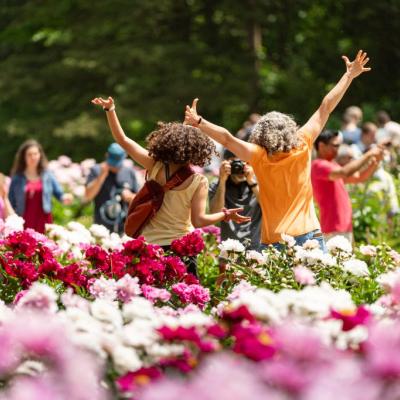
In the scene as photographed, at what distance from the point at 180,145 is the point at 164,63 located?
17.3m

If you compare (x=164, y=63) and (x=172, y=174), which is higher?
(x=172, y=174)

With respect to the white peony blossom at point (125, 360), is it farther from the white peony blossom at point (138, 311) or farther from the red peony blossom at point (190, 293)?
the red peony blossom at point (190, 293)

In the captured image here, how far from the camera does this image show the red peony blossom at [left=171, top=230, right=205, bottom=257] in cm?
565

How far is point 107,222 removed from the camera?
10.2 metres

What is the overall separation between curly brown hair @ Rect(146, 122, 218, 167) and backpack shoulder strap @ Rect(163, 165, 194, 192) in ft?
0.19

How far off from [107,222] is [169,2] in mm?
14844

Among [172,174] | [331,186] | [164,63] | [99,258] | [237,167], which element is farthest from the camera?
[164,63]

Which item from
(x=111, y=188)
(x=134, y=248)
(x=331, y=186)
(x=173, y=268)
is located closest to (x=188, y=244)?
(x=173, y=268)

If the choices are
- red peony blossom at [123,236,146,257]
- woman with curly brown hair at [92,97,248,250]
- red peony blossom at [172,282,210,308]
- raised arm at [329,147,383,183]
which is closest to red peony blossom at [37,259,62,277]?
red peony blossom at [123,236,146,257]

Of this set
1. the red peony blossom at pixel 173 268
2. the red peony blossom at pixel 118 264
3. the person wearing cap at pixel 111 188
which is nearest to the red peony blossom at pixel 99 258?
the red peony blossom at pixel 118 264

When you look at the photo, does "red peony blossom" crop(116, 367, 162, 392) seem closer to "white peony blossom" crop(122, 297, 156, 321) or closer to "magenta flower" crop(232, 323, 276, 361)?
"magenta flower" crop(232, 323, 276, 361)

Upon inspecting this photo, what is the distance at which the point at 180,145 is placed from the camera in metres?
6.00

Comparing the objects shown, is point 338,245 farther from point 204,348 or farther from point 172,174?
point 204,348

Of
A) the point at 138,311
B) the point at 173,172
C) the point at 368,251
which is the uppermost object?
the point at 138,311
